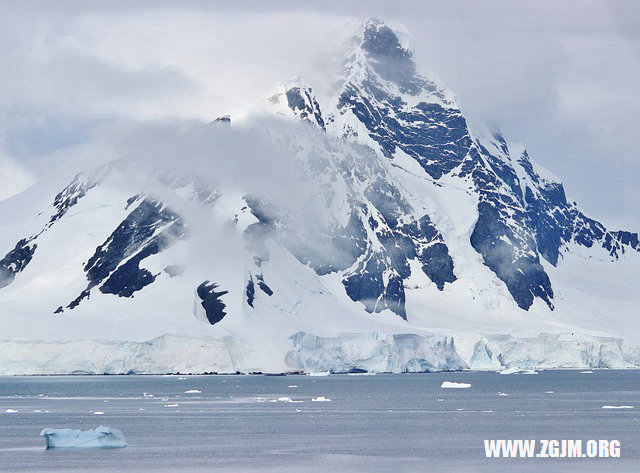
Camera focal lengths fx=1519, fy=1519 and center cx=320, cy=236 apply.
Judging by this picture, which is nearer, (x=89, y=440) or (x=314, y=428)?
(x=89, y=440)

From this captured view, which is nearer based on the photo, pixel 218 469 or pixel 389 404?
pixel 218 469

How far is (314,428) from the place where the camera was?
12138 cm

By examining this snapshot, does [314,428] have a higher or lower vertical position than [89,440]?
higher

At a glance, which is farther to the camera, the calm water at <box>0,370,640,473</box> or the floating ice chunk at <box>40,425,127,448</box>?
the floating ice chunk at <box>40,425,127,448</box>

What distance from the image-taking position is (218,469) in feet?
293

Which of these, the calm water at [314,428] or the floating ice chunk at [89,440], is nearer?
the calm water at [314,428]

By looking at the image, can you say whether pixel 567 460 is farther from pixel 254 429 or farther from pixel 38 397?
pixel 38 397

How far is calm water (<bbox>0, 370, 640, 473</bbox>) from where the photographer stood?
9281 centimetres

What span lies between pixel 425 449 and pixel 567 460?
35.2ft

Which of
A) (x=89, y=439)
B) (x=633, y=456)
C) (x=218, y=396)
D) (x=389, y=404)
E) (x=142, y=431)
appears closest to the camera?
(x=633, y=456)

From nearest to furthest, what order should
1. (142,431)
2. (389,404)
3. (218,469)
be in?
1. (218,469)
2. (142,431)
3. (389,404)

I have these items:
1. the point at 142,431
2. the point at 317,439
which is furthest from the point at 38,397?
the point at 317,439

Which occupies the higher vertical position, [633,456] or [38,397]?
[38,397]

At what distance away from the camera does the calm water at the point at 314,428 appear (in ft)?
305
